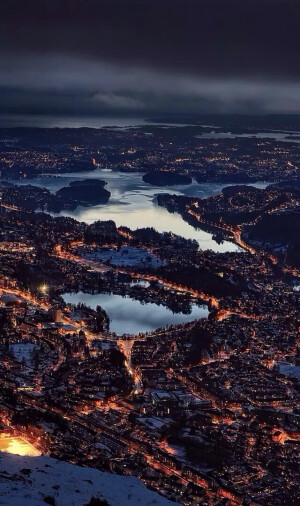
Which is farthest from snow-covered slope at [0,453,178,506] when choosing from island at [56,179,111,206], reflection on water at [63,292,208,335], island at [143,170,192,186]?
island at [143,170,192,186]

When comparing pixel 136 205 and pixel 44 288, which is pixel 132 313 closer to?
pixel 44 288

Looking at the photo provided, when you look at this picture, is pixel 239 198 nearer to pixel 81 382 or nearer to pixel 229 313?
pixel 229 313

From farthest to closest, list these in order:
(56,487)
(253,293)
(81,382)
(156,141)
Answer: (156,141)
(253,293)
(81,382)
(56,487)

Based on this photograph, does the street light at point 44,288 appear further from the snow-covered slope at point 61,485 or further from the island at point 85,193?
the island at point 85,193

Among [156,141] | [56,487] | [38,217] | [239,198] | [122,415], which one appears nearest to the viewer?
[56,487]

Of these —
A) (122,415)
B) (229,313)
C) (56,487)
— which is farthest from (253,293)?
(56,487)
